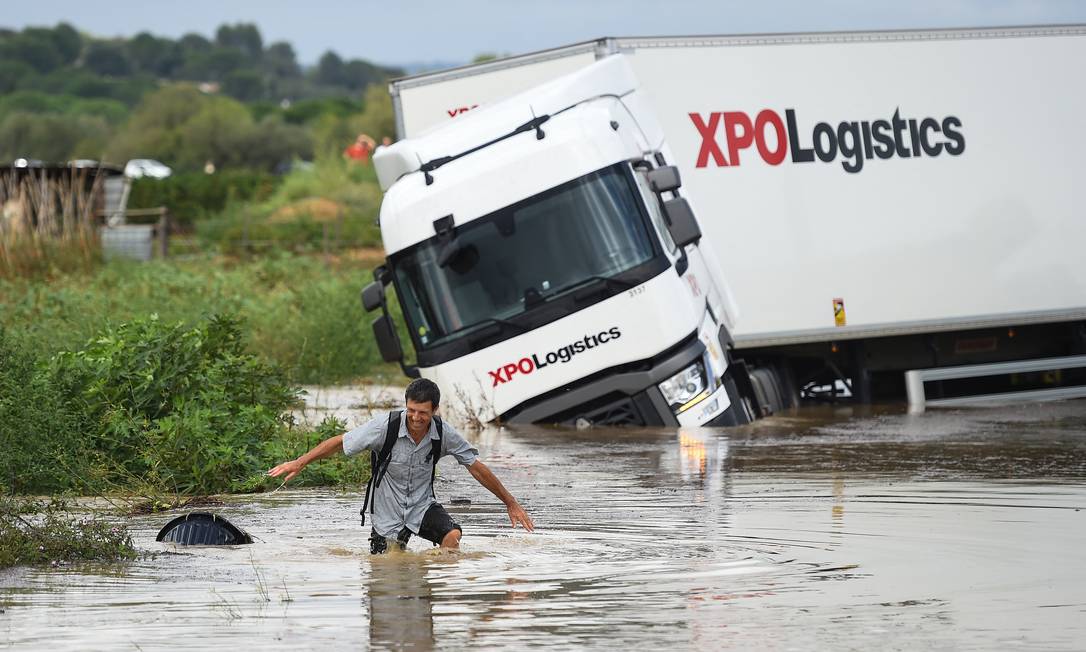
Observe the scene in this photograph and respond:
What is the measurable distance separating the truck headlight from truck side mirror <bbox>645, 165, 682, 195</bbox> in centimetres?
146

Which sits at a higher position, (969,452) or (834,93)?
(834,93)

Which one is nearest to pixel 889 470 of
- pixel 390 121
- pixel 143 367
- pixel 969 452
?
pixel 969 452

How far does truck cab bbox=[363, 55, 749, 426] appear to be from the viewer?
14.4 meters

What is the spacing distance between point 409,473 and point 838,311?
9.55 meters

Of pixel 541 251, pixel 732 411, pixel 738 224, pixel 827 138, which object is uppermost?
pixel 827 138

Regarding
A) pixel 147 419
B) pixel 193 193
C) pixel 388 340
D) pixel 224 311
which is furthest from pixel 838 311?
pixel 193 193

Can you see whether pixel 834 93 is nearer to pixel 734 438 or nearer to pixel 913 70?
pixel 913 70

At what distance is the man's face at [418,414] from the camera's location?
27.7 feet

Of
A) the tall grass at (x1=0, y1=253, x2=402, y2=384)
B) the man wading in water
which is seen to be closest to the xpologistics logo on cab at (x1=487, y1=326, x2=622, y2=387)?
the tall grass at (x1=0, y1=253, x2=402, y2=384)

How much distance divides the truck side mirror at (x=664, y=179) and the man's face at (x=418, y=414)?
6.14 meters

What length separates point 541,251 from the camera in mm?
14594

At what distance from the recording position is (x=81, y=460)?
11.5 metres

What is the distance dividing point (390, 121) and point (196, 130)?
19896mm

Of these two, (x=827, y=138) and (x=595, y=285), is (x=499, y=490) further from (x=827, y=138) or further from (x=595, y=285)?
(x=827, y=138)
